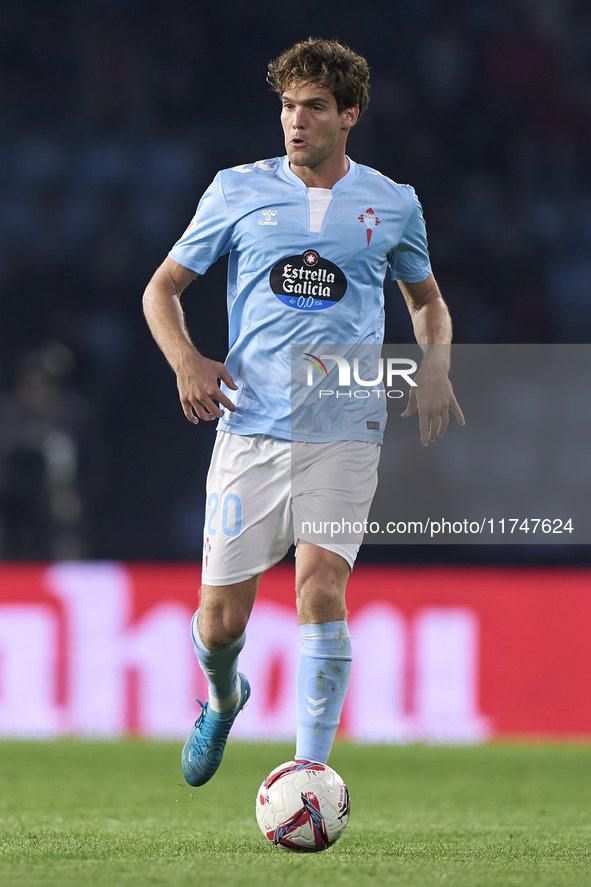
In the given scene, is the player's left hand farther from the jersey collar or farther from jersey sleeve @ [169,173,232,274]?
jersey sleeve @ [169,173,232,274]

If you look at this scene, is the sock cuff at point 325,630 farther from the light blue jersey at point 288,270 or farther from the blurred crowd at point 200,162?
the blurred crowd at point 200,162

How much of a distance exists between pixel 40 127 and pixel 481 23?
3.36 m

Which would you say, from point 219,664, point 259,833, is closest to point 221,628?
point 219,664

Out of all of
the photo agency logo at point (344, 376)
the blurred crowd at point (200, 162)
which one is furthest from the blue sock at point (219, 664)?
the blurred crowd at point (200, 162)

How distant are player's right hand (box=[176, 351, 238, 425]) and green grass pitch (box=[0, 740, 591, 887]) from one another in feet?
3.45

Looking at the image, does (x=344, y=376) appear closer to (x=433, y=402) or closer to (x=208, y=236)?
(x=433, y=402)

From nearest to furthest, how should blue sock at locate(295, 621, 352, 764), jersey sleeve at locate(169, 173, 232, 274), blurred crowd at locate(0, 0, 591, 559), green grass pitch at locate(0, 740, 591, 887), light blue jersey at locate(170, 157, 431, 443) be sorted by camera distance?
green grass pitch at locate(0, 740, 591, 887)
blue sock at locate(295, 621, 352, 764)
light blue jersey at locate(170, 157, 431, 443)
jersey sleeve at locate(169, 173, 232, 274)
blurred crowd at locate(0, 0, 591, 559)

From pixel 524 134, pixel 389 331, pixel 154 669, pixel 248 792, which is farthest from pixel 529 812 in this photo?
pixel 524 134

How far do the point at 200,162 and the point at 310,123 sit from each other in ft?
18.7

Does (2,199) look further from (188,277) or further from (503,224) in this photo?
(188,277)

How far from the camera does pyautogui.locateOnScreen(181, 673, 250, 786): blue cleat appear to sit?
11.5 feet

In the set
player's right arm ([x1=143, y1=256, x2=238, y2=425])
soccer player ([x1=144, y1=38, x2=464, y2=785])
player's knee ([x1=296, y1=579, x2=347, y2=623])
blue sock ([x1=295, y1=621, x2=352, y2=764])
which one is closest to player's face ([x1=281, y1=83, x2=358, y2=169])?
soccer player ([x1=144, y1=38, x2=464, y2=785])

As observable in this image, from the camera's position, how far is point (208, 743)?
353 centimetres

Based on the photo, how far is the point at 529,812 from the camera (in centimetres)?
418
